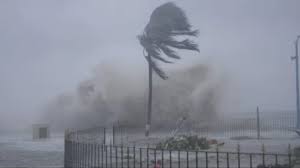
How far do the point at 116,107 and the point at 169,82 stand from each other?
5.95 meters

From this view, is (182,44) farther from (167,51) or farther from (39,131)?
(39,131)

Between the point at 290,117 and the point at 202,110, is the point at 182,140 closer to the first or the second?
the point at 290,117

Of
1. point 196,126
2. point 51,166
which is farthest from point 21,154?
point 196,126

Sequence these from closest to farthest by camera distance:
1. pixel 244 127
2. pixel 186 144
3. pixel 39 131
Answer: pixel 186 144 < pixel 39 131 < pixel 244 127

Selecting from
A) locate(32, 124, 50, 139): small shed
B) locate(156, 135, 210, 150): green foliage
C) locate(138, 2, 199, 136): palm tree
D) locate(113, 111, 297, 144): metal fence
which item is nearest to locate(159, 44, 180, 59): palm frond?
locate(138, 2, 199, 136): palm tree

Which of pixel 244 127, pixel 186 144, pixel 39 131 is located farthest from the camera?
pixel 244 127

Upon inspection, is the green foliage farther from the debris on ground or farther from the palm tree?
the palm tree

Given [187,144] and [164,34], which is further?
[164,34]

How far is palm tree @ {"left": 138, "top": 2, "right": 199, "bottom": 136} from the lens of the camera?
94.6ft

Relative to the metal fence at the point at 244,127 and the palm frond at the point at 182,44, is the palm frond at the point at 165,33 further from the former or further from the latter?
the metal fence at the point at 244,127

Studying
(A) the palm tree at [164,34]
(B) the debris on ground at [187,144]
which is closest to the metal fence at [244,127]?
(A) the palm tree at [164,34]

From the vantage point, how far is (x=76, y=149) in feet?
31.6

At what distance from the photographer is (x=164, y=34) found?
29.4 metres

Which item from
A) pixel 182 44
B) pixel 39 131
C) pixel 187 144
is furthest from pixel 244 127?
pixel 39 131
